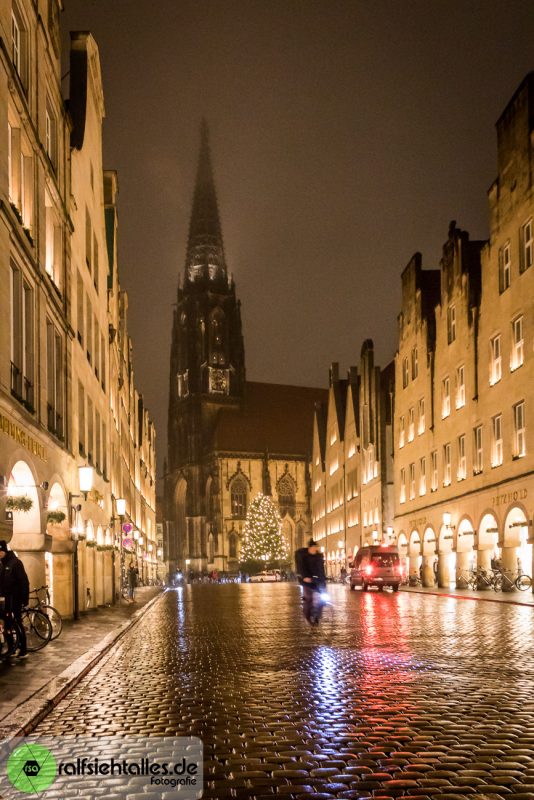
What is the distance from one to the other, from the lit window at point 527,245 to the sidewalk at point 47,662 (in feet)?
60.5

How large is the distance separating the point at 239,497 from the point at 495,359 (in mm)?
88634

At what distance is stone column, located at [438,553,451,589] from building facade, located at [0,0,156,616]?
1525cm

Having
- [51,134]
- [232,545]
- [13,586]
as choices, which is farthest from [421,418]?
[232,545]

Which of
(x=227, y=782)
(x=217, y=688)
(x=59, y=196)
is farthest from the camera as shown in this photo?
(x=59, y=196)

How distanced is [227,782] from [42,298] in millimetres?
A: 15811

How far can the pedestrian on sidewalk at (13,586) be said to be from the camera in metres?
14.0

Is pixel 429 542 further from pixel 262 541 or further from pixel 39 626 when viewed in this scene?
pixel 262 541

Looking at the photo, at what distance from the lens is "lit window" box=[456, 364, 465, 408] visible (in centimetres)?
4141

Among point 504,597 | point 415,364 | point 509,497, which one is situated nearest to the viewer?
point 504,597

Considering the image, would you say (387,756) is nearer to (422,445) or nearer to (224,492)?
(422,445)

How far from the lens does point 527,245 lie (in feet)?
109

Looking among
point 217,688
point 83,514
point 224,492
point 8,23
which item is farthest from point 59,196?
point 224,492

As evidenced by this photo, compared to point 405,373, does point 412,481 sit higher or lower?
lower

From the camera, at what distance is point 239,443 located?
127125mm
